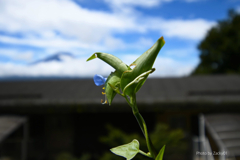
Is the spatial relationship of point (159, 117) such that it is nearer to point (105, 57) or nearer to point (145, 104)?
point (145, 104)

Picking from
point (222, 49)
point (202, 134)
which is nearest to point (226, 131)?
point (202, 134)

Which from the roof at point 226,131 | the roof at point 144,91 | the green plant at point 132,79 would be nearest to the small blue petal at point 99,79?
the green plant at point 132,79

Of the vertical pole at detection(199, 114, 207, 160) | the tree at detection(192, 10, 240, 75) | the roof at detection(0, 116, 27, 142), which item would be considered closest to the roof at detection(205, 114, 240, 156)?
the vertical pole at detection(199, 114, 207, 160)

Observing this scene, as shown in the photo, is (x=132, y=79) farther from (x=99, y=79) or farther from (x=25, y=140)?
(x=25, y=140)

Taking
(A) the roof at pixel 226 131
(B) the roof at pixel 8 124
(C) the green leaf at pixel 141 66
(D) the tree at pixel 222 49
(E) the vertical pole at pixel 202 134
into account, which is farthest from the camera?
(D) the tree at pixel 222 49

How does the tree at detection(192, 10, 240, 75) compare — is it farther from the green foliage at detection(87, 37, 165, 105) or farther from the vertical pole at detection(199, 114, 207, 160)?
the green foliage at detection(87, 37, 165, 105)

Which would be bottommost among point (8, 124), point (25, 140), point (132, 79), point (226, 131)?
point (25, 140)

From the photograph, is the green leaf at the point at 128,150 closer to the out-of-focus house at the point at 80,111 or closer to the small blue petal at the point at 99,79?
the small blue petal at the point at 99,79
